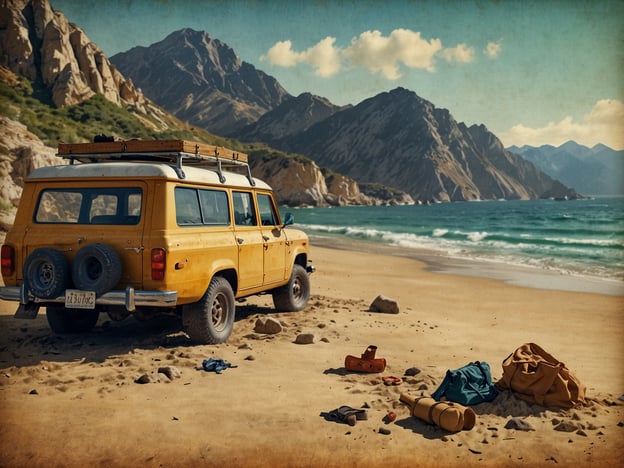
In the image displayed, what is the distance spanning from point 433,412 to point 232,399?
194 cm

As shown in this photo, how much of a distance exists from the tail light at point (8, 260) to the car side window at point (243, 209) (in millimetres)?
2913

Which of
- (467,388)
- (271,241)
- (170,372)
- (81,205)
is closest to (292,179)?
(271,241)

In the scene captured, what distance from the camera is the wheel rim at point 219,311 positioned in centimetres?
717

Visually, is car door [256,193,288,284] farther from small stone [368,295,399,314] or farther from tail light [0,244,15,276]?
tail light [0,244,15,276]

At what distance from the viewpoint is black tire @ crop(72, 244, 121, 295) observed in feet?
19.4

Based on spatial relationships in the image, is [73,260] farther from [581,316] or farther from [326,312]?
[581,316]

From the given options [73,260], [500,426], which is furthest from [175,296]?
[500,426]

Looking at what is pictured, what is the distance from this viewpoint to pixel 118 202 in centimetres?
650

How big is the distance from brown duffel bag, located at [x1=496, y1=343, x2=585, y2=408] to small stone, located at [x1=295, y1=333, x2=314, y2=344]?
2.91 metres

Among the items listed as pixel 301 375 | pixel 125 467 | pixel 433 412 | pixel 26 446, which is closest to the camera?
pixel 125 467

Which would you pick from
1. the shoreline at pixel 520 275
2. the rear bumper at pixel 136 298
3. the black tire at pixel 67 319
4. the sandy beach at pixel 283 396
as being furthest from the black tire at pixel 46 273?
the shoreline at pixel 520 275

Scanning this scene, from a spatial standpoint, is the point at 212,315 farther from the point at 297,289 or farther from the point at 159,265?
the point at 297,289

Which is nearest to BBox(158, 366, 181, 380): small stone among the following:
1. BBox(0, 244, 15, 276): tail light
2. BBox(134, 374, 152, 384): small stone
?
BBox(134, 374, 152, 384): small stone

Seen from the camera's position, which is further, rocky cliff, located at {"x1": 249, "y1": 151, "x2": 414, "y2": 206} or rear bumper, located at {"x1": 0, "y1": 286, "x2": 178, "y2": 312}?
rocky cliff, located at {"x1": 249, "y1": 151, "x2": 414, "y2": 206}
